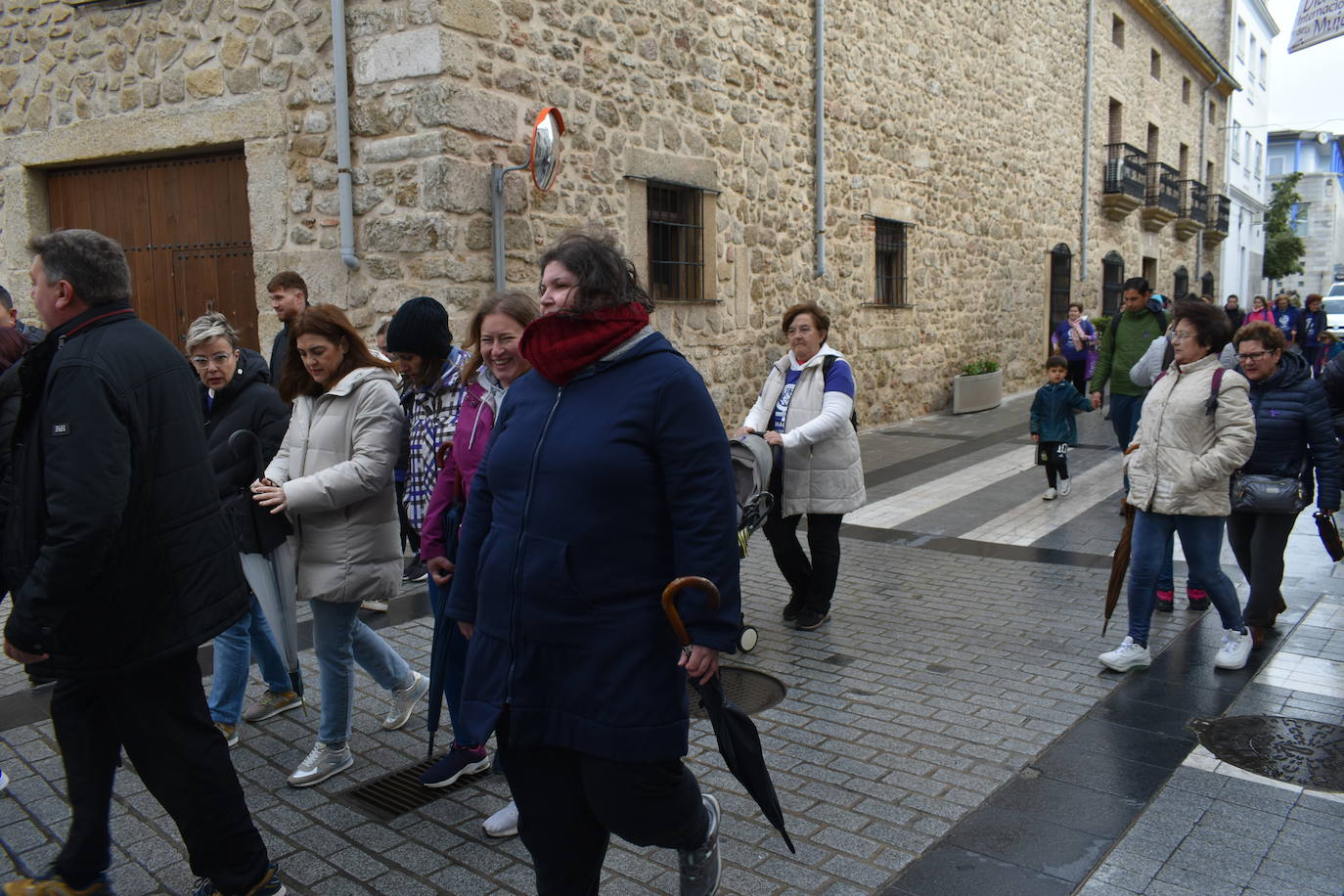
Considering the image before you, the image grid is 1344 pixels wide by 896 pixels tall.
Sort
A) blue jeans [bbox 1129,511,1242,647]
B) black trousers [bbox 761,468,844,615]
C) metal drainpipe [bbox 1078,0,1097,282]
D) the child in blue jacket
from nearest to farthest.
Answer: blue jeans [bbox 1129,511,1242,647], black trousers [bbox 761,468,844,615], the child in blue jacket, metal drainpipe [bbox 1078,0,1097,282]

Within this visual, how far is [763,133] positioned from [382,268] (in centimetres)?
519

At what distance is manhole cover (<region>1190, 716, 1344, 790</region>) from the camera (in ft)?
12.0

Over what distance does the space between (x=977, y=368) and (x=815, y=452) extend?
11651mm

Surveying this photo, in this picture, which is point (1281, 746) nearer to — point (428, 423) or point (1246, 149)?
point (428, 423)

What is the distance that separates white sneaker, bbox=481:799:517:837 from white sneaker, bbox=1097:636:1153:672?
2.90 meters

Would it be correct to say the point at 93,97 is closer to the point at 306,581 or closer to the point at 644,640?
the point at 306,581

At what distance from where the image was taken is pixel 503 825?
3266 millimetres

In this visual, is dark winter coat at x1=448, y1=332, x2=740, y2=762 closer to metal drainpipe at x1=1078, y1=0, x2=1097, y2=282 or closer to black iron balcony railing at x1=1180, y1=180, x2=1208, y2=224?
metal drainpipe at x1=1078, y1=0, x2=1097, y2=282

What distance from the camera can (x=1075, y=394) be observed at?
348 inches

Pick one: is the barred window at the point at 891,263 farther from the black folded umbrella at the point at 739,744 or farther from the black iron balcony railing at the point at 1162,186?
the black iron balcony railing at the point at 1162,186

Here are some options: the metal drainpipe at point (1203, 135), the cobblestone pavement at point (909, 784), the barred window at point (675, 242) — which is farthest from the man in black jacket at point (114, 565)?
the metal drainpipe at point (1203, 135)

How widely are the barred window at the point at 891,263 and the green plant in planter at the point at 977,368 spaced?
91.4 inches

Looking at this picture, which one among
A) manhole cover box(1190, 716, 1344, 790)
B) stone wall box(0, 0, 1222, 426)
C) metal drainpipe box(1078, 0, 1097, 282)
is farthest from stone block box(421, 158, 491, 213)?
metal drainpipe box(1078, 0, 1097, 282)

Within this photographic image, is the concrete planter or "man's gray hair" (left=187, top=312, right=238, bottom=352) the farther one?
the concrete planter
